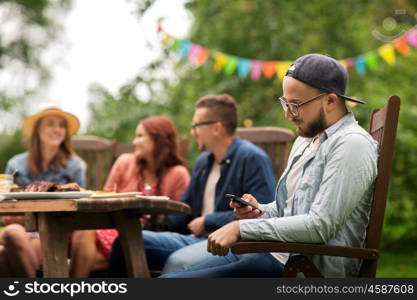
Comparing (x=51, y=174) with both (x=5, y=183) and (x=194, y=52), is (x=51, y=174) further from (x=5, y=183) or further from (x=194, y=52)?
(x=194, y=52)

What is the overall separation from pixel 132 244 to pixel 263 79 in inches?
199

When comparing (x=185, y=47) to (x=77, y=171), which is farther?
(x=185, y=47)

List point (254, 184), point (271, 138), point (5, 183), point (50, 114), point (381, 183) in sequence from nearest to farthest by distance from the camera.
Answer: point (381, 183)
point (5, 183)
point (254, 184)
point (271, 138)
point (50, 114)

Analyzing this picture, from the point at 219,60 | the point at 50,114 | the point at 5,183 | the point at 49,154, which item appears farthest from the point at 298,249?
the point at 219,60

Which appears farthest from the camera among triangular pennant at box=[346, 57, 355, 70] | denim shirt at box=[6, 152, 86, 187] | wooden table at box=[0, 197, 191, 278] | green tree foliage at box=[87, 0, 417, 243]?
green tree foliage at box=[87, 0, 417, 243]

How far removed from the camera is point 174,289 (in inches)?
104

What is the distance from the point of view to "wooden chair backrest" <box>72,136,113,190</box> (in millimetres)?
5789

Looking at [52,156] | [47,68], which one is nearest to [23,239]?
[52,156]

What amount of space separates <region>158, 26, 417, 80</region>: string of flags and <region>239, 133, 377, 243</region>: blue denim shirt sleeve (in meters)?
5.14

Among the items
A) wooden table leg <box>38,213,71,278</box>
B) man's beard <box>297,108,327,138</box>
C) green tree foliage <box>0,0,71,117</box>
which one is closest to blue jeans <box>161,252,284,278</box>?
man's beard <box>297,108,327,138</box>

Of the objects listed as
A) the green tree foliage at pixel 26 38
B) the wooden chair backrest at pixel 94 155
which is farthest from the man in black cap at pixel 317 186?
the green tree foliage at pixel 26 38

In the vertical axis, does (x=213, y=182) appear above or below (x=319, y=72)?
below

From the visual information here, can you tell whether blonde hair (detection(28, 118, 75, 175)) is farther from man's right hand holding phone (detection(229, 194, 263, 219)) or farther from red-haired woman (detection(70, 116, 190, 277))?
man's right hand holding phone (detection(229, 194, 263, 219))

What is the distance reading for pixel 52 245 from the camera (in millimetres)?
3523
